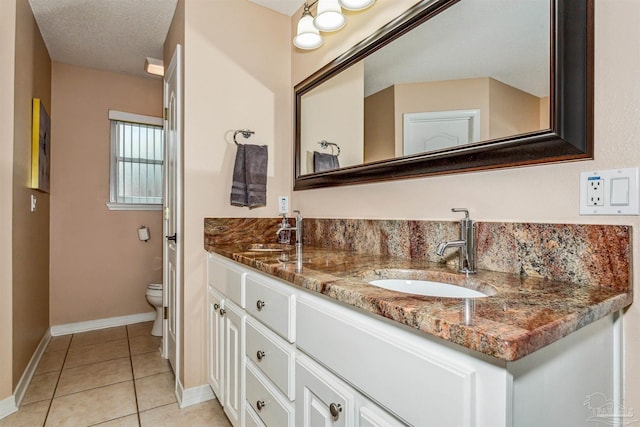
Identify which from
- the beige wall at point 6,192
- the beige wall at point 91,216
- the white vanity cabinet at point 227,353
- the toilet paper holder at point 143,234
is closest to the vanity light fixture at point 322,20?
the white vanity cabinet at point 227,353

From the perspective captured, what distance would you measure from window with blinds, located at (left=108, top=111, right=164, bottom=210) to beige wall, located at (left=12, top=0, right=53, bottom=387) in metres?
0.60

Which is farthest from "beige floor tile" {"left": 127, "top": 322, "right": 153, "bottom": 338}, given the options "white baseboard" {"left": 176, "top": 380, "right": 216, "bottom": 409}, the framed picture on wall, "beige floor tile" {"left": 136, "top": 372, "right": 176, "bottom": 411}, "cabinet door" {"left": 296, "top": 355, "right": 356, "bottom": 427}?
"cabinet door" {"left": 296, "top": 355, "right": 356, "bottom": 427}

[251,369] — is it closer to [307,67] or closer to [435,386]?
[435,386]

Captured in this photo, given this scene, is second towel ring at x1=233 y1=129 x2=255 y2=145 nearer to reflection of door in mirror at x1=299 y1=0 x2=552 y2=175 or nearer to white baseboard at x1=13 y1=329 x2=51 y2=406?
reflection of door in mirror at x1=299 y1=0 x2=552 y2=175

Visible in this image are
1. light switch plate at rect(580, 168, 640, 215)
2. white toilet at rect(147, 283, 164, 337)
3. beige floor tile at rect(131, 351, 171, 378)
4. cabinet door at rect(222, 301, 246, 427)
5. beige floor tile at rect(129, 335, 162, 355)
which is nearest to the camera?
light switch plate at rect(580, 168, 640, 215)

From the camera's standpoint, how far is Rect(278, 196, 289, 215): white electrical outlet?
217 cm

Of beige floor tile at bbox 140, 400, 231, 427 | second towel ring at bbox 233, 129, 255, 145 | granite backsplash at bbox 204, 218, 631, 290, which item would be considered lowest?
beige floor tile at bbox 140, 400, 231, 427

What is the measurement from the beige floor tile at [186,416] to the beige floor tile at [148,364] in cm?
46

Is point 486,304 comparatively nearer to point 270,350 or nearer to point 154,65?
point 270,350

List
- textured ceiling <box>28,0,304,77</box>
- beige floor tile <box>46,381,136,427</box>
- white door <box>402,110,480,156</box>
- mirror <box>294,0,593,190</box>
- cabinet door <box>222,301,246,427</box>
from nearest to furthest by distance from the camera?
mirror <box>294,0,593,190</box> < white door <box>402,110,480,156</box> < cabinet door <box>222,301,246,427</box> < beige floor tile <box>46,381,136,427</box> < textured ceiling <box>28,0,304,77</box>

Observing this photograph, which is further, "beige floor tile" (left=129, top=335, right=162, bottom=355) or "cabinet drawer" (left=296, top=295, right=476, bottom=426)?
"beige floor tile" (left=129, top=335, right=162, bottom=355)

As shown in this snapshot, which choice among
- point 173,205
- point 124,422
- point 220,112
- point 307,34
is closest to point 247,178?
point 220,112

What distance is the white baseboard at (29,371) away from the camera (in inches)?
73.3

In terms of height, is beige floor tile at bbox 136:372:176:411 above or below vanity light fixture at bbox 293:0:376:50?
below
